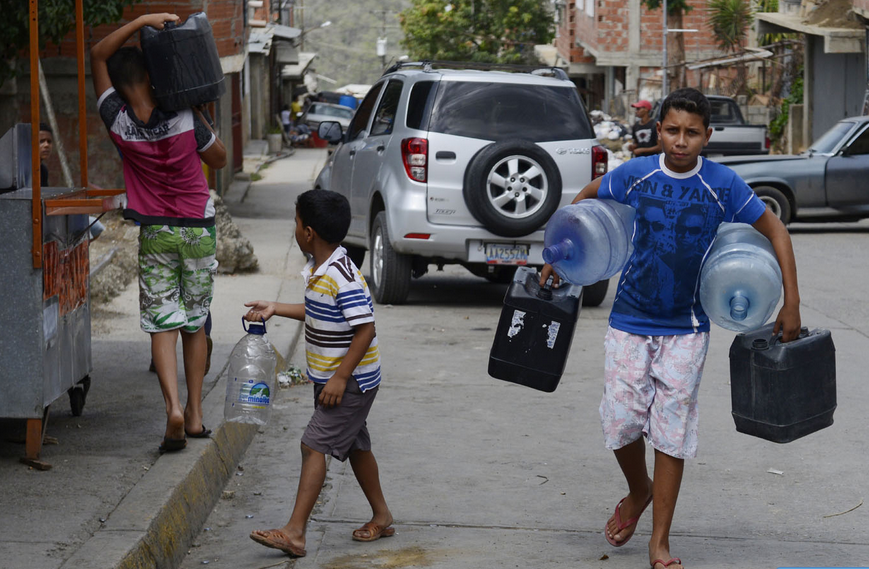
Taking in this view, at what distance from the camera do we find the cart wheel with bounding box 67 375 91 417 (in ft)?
18.8

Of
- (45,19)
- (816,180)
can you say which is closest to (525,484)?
(45,19)

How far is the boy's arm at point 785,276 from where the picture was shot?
4082 millimetres

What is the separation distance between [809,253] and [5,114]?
976cm

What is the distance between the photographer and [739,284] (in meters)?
4.26

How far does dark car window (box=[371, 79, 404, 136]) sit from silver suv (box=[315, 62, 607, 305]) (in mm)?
99

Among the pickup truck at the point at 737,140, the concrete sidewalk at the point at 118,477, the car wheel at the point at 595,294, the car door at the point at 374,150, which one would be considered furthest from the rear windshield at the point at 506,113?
the pickup truck at the point at 737,140

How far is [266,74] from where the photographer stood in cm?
4491

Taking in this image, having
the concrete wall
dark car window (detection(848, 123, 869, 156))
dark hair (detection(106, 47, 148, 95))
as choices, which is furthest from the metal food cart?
the concrete wall

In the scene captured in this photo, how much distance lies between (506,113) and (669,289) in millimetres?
5977

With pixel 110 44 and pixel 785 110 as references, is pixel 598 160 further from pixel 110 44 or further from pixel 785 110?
pixel 785 110

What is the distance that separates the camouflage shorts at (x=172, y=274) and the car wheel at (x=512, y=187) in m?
4.48

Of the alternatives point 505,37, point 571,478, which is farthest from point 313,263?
point 505,37

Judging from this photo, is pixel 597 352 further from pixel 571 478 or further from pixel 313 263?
pixel 313 263

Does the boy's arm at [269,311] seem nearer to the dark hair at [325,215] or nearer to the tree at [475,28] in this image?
the dark hair at [325,215]
